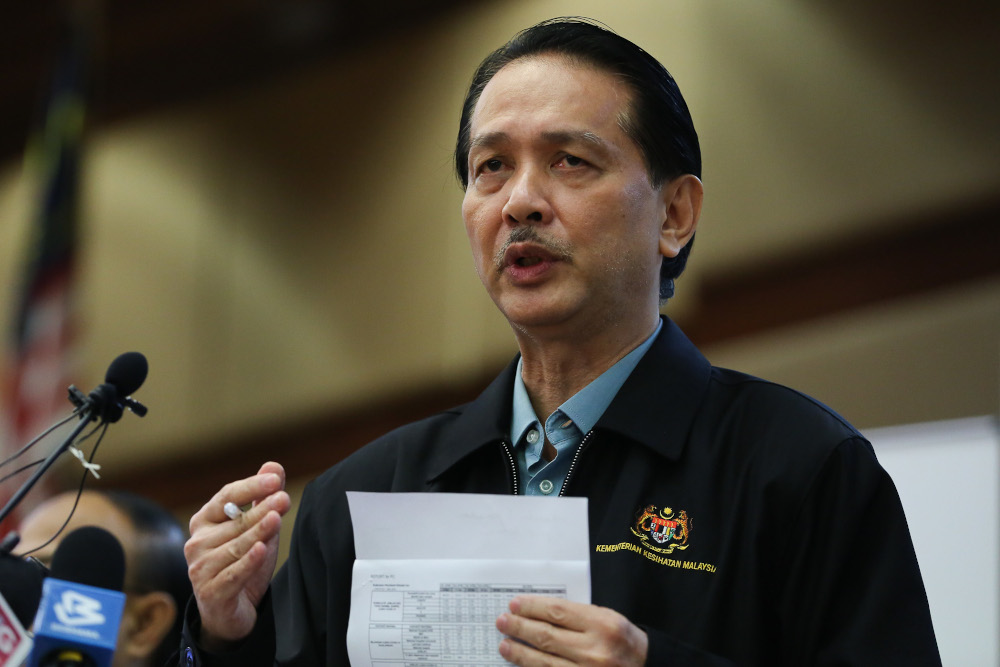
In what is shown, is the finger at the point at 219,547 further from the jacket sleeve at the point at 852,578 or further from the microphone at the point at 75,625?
the jacket sleeve at the point at 852,578

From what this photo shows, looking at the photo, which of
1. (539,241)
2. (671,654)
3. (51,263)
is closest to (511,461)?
(539,241)

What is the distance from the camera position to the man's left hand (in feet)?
3.81

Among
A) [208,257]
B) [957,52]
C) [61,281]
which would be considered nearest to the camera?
[957,52]

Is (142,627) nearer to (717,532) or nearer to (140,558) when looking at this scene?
(140,558)

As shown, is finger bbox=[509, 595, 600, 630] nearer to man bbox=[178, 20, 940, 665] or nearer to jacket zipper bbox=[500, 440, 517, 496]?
man bbox=[178, 20, 940, 665]

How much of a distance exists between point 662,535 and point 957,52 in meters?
3.00

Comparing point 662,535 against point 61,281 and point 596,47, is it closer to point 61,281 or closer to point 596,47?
point 596,47

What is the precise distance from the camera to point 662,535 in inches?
54.6

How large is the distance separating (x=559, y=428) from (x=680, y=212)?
1.40 ft

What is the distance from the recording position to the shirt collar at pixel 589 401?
62.6 inches

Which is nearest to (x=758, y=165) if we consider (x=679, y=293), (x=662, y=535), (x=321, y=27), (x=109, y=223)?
(x=679, y=293)

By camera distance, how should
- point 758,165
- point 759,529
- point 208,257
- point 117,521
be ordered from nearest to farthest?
point 759,529 < point 117,521 < point 758,165 < point 208,257

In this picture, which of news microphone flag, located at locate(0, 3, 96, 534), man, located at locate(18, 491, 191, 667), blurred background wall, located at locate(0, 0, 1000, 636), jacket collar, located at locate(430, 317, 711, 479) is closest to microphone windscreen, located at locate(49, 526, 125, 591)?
jacket collar, located at locate(430, 317, 711, 479)

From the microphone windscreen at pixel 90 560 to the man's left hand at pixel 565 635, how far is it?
443 millimetres
